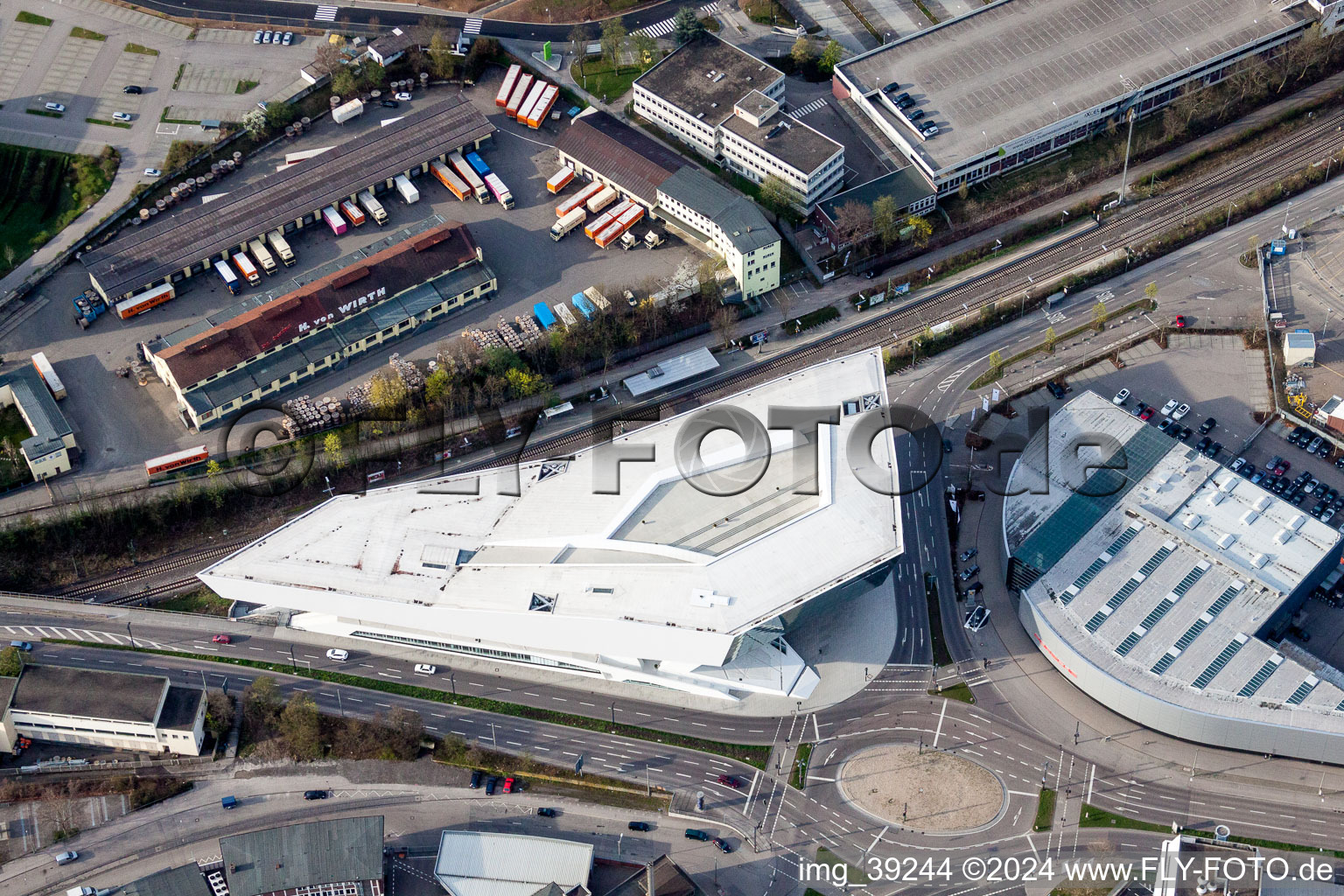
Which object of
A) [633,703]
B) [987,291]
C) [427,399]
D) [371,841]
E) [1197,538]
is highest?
[987,291]

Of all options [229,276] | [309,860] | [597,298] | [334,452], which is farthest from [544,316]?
[309,860]

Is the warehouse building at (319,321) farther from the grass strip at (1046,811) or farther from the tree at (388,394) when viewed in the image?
the grass strip at (1046,811)

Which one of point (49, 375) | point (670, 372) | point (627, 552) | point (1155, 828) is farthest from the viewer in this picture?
point (670, 372)

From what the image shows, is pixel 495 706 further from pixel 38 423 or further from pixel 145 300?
pixel 145 300

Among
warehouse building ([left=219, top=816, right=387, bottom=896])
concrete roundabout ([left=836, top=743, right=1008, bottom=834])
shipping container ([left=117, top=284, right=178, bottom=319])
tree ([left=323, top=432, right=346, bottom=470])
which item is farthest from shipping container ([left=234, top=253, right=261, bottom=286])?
concrete roundabout ([left=836, top=743, right=1008, bottom=834])

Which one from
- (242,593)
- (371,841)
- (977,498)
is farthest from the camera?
(977,498)

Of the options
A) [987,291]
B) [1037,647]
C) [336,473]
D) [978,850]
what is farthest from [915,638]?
[336,473]

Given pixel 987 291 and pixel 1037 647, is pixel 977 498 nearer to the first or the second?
pixel 1037 647
